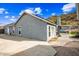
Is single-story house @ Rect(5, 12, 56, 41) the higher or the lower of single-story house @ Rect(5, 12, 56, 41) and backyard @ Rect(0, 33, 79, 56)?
the higher

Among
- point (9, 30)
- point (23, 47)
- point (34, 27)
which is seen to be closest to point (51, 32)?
point (34, 27)

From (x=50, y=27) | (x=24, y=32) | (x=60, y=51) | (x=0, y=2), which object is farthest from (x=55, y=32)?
(x=0, y=2)

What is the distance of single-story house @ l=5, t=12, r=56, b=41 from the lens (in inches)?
174

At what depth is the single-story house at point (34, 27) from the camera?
4414 millimetres

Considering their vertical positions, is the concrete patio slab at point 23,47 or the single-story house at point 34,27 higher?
the single-story house at point 34,27

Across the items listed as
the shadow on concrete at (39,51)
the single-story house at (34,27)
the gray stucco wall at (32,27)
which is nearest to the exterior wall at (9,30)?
the single-story house at (34,27)

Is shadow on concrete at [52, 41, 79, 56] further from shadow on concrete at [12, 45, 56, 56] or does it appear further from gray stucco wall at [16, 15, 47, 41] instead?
gray stucco wall at [16, 15, 47, 41]

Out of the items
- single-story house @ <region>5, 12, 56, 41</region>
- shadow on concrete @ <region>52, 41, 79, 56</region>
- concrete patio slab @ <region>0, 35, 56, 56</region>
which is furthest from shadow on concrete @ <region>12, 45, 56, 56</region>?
single-story house @ <region>5, 12, 56, 41</region>

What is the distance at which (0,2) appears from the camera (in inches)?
167

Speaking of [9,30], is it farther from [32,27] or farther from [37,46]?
[37,46]

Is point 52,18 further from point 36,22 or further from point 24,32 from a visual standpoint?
point 24,32

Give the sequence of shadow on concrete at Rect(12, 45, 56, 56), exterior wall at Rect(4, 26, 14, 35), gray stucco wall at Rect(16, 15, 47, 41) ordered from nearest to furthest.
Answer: shadow on concrete at Rect(12, 45, 56, 56), gray stucco wall at Rect(16, 15, 47, 41), exterior wall at Rect(4, 26, 14, 35)

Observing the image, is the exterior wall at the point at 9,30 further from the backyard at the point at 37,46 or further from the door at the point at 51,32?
the door at the point at 51,32

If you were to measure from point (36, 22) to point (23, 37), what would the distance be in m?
0.48
